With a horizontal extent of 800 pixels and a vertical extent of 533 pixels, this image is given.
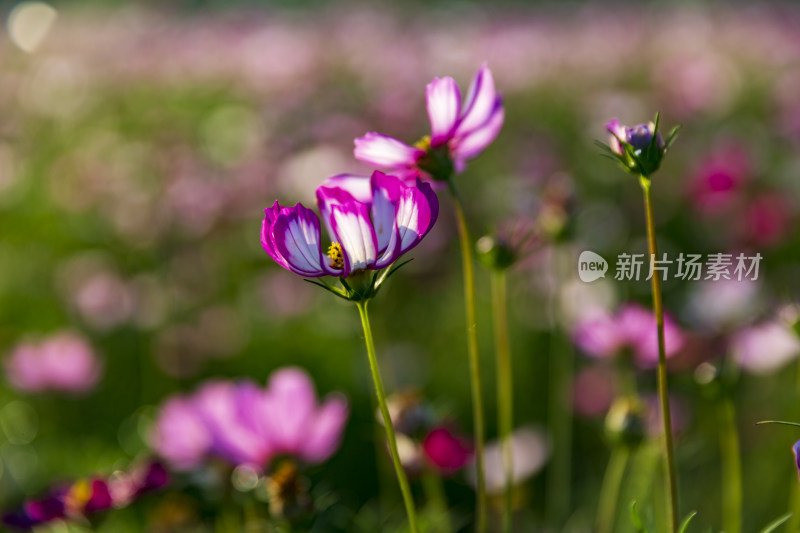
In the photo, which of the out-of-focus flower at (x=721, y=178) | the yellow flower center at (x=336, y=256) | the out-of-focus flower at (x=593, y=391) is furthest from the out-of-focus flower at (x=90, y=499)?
the out-of-focus flower at (x=721, y=178)

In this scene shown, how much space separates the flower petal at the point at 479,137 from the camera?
0.64 meters

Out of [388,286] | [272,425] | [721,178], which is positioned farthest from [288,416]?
[721,178]

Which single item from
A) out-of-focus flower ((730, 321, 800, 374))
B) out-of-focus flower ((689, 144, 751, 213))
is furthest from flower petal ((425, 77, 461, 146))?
out-of-focus flower ((689, 144, 751, 213))

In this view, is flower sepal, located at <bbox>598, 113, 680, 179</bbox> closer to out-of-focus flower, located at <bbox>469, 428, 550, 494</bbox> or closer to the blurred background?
the blurred background

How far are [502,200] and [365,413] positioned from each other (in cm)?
69

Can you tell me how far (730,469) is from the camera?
1173 millimetres

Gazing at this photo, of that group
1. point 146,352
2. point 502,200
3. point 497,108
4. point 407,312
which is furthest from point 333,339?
point 497,108

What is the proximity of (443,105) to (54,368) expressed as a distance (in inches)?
38.3

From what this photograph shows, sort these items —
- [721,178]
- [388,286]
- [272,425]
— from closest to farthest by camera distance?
[272,425]
[721,178]
[388,286]

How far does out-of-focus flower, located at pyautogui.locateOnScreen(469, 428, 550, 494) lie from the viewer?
1.24 meters

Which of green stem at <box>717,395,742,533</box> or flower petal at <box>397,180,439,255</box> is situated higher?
flower petal at <box>397,180,439,255</box>

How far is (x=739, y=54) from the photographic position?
4.06m

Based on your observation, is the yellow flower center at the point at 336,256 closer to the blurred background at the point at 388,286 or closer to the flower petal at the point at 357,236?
the flower petal at the point at 357,236

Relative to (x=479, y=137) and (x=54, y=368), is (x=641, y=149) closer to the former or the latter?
(x=479, y=137)
